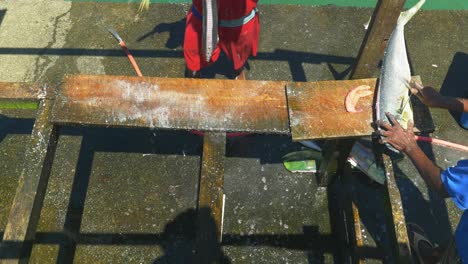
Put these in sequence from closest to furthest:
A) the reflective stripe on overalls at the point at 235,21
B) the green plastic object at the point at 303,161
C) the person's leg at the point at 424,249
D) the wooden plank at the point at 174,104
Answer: the wooden plank at the point at 174,104, the person's leg at the point at 424,249, the reflective stripe on overalls at the point at 235,21, the green plastic object at the point at 303,161

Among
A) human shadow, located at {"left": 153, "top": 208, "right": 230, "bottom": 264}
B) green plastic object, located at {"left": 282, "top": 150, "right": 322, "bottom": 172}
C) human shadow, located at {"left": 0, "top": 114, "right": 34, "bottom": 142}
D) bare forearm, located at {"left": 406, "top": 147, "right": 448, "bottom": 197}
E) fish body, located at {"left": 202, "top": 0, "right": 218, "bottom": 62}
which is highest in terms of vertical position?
fish body, located at {"left": 202, "top": 0, "right": 218, "bottom": 62}

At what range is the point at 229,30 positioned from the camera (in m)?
3.51

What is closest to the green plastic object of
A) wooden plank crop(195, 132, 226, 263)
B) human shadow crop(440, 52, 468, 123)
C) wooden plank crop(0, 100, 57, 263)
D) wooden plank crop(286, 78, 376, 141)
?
wooden plank crop(286, 78, 376, 141)

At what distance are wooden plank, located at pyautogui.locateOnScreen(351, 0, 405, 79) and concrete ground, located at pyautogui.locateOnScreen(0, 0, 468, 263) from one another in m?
1.45

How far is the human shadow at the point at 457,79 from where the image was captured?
431 centimetres

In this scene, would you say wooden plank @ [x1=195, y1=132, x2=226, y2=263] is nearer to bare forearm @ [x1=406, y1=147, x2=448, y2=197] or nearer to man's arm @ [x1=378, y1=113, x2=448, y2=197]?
man's arm @ [x1=378, y1=113, x2=448, y2=197]

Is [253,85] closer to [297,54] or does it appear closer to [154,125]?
[154,125]

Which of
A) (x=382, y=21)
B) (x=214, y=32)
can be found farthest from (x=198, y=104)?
(x=382, y=21)

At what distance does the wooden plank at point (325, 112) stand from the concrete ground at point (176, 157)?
1.39m

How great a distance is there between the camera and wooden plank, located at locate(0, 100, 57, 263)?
2219 millimetres

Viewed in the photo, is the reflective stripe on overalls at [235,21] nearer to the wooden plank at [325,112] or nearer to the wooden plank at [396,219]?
the wooden plank at [325,112]

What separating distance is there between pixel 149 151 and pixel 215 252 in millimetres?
2090

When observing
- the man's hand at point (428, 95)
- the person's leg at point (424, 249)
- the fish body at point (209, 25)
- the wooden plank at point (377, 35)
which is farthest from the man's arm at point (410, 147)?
the fish body at point (209, 25)

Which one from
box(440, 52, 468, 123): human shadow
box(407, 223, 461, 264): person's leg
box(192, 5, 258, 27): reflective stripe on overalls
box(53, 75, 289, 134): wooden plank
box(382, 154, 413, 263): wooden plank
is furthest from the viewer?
box(440, 52, 468, 123): human shadow
